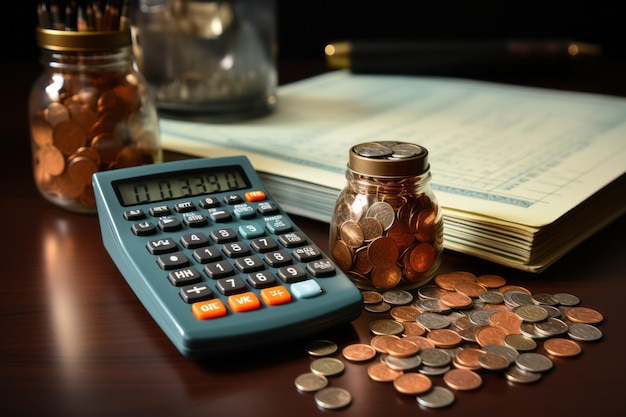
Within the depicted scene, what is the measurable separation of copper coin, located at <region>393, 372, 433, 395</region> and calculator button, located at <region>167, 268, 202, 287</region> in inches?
5.7

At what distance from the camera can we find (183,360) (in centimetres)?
50

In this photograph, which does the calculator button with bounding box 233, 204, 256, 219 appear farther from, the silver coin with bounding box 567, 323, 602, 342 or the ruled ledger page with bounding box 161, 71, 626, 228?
the silver coin with bounding box 567, 323, 602, 342

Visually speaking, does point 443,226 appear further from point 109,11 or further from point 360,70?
point 360,70

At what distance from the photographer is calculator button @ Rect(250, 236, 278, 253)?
1.88 ft

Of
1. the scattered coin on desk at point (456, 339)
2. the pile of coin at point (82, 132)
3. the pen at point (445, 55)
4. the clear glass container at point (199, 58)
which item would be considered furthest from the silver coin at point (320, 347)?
the pen at point (445, 55)

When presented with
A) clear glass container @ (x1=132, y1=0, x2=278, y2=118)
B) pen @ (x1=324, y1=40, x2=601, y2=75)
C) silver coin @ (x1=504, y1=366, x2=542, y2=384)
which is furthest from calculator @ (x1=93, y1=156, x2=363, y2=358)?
pen @ (x1=324, y1=40, x2=601, y2=75)

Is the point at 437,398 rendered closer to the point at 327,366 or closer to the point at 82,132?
the point at 327,366

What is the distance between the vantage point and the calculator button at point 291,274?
54cm

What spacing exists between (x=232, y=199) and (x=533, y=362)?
0.85ft

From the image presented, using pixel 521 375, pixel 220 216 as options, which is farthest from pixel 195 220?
pixel 521 375

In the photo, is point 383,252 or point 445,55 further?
point 445,55

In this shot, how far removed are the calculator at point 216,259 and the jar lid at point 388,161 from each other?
0.22 feet

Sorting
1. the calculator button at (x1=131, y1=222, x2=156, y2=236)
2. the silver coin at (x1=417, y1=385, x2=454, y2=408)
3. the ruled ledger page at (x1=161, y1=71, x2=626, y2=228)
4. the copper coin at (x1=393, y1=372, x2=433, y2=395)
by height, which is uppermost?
the calculator button at (x1=131, y1=222, x2=156, y2=236)

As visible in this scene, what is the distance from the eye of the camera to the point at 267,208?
625mm
